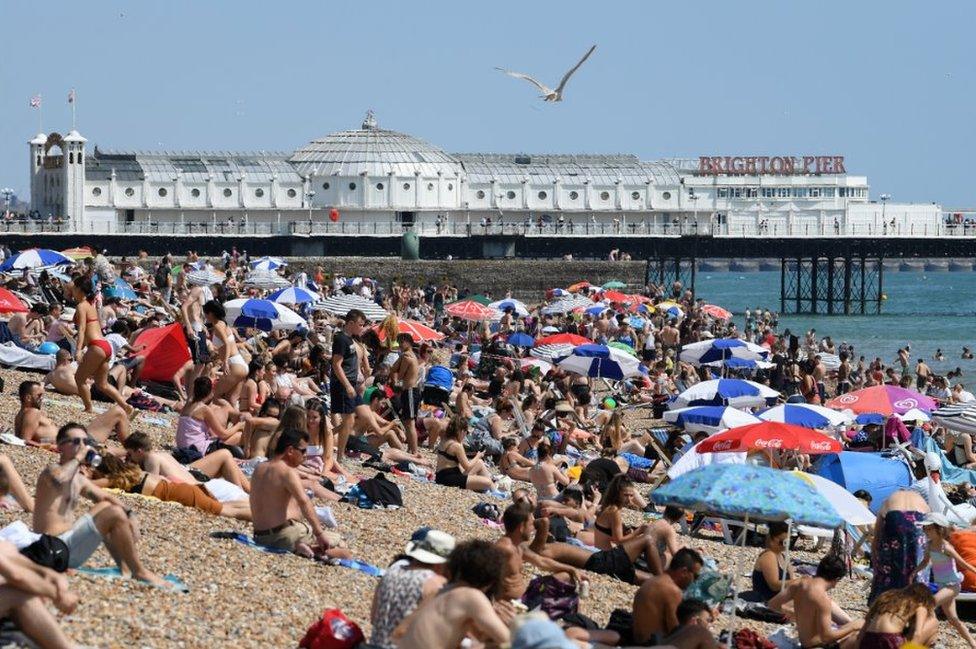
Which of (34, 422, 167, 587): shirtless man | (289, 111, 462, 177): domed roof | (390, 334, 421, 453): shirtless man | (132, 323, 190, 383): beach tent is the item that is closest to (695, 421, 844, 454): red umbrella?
(390, 334, 421, 453): shirtless man

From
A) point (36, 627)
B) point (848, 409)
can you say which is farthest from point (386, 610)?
point (848, 409)

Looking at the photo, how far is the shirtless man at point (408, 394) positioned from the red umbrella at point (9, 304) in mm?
4501

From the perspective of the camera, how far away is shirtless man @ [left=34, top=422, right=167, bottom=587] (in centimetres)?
796

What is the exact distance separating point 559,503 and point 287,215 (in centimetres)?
6190

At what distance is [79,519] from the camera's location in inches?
319

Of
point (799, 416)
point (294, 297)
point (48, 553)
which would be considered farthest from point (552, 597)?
point (294, 297)

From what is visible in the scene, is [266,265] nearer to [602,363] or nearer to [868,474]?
[602,363]

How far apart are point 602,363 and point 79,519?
14710 millimetres

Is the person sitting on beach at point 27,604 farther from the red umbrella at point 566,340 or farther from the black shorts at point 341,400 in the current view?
the red umbrella at point 566,340

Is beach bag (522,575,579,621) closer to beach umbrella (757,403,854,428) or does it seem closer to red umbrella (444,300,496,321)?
beach umbrella (757,403,854,428)

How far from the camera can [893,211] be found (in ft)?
304

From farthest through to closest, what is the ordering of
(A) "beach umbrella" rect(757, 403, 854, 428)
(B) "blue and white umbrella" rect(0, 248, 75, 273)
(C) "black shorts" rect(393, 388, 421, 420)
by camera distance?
(B) "blue and white umbrella" rect(0, 248, 75, 273)
(A) "beach umbrella" rect(757, 403, 854, 428)
(C) "black shorts" rect(393, 388, 421, 420)

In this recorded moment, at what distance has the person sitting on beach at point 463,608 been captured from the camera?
6.49 m

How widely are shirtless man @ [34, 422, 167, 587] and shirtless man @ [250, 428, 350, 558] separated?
1.16 m
